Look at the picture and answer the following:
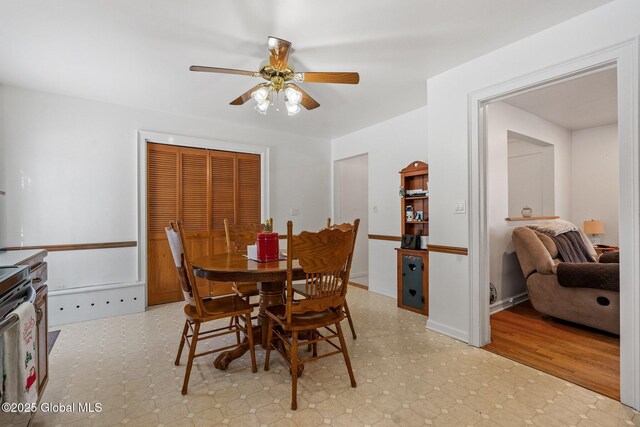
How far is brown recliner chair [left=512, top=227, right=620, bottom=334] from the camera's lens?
2.68 m

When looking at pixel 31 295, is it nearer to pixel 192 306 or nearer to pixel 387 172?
pixel 192 306

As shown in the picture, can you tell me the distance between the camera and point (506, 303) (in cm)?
363

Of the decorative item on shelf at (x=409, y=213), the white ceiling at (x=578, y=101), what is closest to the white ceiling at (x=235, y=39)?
the white ceiling at (x=578, y=101)

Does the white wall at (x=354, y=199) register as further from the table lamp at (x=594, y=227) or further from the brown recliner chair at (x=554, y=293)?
the table lamp at (x=594, y=227)

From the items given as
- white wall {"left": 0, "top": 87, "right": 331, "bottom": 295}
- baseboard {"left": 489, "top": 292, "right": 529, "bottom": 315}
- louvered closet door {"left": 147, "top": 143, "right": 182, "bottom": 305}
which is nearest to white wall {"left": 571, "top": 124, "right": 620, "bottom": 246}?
baseboard {"left": 489, "top": 292, "right": 529, "bottom": 315}

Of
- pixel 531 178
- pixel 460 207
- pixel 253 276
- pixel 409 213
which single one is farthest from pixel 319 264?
pixel 531 178

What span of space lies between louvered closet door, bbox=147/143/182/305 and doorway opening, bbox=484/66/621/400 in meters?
3.61

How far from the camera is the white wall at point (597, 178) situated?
14.9ft

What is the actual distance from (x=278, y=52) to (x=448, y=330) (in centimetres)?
275

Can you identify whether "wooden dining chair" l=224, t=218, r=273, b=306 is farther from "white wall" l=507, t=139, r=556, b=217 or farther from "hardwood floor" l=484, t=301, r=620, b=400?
"white wall" l=507, t=139, r=556, b=217

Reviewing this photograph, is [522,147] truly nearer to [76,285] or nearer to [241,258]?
[241,258]

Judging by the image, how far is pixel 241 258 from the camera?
2475mm

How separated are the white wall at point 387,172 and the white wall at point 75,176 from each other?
2560mm

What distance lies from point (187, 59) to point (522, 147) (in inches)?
194
